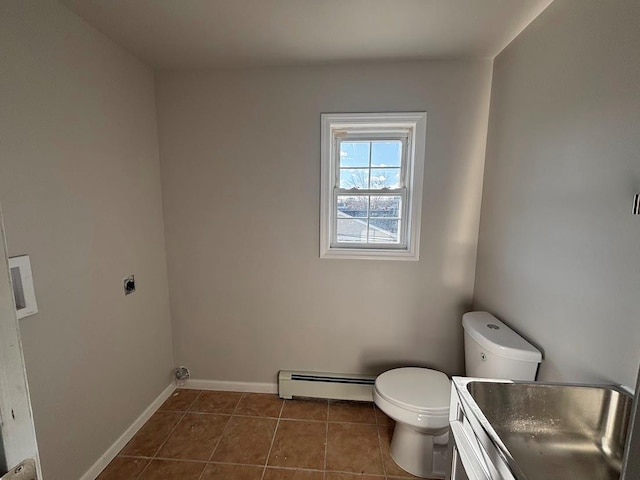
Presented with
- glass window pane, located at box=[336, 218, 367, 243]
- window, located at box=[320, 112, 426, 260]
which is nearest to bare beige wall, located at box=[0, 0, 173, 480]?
window, located at box=[320, 112, 426, 260]

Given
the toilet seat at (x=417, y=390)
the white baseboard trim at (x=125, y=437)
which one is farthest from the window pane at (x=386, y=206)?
the white baseboard trim at (x=125, y=437)

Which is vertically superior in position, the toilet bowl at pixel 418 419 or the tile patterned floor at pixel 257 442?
the toilet bowl at pixel 418 419

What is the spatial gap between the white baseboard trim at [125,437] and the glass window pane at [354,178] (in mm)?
1944

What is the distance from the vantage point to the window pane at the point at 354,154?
1.94 meters

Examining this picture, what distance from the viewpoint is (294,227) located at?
1.94 m

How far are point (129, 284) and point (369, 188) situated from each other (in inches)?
A: 63.6

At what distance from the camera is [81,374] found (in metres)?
1.39

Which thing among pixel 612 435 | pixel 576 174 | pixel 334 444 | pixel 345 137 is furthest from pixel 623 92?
pixel 334 444

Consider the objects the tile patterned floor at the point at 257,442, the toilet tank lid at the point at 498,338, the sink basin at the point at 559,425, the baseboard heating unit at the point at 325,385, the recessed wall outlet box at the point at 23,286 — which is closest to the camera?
the sink basin at the point at 559,425

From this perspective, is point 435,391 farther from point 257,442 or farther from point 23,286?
point 23,286

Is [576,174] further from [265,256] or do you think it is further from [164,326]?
[164,326]

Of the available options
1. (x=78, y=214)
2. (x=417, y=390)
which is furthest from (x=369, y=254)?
(x=78, y=214)

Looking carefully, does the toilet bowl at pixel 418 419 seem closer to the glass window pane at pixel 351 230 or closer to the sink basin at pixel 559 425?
the sink basin at pixel 559 425

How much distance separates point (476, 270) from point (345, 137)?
48.4 inches
